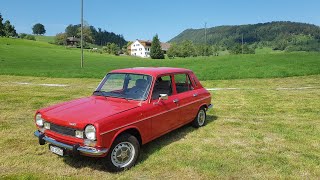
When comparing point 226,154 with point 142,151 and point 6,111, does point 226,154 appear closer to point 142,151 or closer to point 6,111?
point 142,151

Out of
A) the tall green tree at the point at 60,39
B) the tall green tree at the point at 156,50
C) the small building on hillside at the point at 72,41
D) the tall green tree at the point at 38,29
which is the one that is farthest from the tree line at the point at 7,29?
the tall green tree at the point at 38,29

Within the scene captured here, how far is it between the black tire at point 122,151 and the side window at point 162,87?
1.13 meters

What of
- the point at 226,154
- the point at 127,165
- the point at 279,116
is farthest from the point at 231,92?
the point at 127,165

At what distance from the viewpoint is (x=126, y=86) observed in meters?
6.41

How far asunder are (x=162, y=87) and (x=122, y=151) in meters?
1.95

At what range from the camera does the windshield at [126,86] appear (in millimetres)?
5996

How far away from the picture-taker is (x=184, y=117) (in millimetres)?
7156

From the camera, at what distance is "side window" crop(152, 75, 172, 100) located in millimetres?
6181

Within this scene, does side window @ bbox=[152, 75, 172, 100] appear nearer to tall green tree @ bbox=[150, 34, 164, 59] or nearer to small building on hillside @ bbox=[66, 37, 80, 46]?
tall green tree @ bbox=[150, 34, 164, 59]

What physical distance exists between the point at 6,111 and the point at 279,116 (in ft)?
29.8

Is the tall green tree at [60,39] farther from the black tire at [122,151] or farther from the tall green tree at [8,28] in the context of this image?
the black tire at [122,151]

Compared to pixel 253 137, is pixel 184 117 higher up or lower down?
higher up

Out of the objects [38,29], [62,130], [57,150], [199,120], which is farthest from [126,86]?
[38,29]

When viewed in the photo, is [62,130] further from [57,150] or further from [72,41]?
[72,41]
